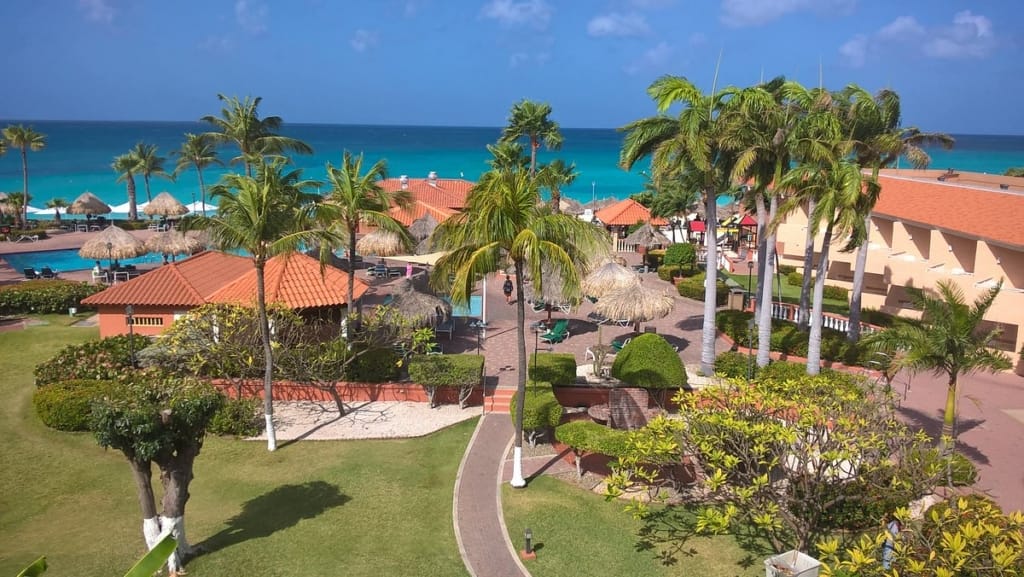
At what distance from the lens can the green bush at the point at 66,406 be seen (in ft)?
65.3

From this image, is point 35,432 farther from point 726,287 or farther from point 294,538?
point 726,287

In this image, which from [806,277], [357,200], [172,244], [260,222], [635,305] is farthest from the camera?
[172,244]

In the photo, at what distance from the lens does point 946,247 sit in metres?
29.7

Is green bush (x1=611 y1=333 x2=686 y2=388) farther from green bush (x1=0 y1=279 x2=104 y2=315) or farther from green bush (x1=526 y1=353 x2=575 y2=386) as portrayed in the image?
green bush (x1=0 y1=279 x2=104 y2=315)

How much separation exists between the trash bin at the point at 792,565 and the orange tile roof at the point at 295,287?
54.7 ft

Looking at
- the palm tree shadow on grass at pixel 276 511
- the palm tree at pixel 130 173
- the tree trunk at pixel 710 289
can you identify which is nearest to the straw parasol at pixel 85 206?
the palm tree at pixel 130 173

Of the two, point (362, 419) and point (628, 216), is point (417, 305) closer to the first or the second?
point (362, 419)

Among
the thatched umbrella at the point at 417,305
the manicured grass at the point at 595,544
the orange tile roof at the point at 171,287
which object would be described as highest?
the orange tile roof at the point at 171,287

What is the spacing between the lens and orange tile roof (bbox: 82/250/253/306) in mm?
26188

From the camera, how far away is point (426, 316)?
25578mm

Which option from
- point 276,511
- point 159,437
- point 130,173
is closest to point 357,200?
point 276,511

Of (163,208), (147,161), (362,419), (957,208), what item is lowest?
(362,419)

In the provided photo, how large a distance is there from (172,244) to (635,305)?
2633cm

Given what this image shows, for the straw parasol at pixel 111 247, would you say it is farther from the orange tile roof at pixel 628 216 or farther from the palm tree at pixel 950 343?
the palm tree at pixel 950 343
